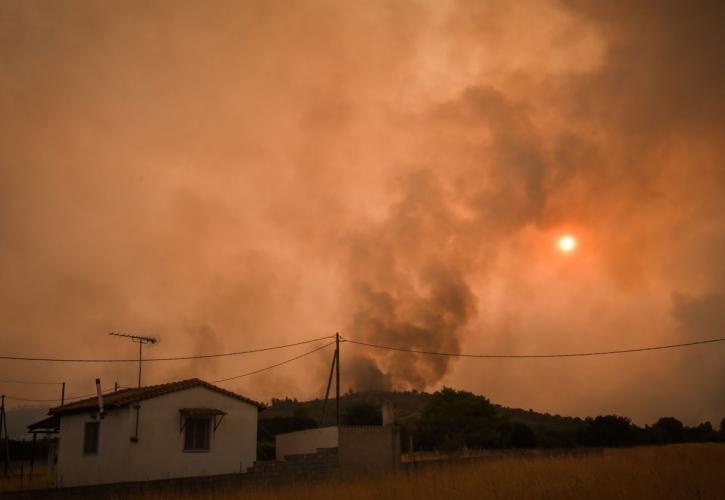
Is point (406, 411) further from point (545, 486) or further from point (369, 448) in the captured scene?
point (545, 486)

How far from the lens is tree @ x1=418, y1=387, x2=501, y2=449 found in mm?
51678

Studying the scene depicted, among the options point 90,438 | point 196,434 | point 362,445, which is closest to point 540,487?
point 362,445

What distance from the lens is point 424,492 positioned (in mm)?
14469

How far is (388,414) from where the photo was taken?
28.4 metres

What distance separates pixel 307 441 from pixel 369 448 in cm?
351

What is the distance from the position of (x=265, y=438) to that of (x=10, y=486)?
2700 centimetres

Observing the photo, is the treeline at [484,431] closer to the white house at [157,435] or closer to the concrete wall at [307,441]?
the concrete wall at [307,441]

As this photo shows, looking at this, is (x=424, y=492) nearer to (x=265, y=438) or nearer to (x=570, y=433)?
(x=265, y=438)

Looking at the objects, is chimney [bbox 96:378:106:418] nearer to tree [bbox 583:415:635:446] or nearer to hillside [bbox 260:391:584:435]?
tree [bbox 583:415:635:446]

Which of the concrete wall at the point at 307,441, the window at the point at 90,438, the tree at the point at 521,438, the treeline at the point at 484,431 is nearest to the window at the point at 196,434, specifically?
the window at the point at 90,438

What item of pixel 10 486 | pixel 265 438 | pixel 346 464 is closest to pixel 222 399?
pixel 346 464

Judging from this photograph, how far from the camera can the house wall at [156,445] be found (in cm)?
2302

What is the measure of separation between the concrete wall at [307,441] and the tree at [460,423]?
2307 cm

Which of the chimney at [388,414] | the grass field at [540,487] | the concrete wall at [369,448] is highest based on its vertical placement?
the chimney at [388,414]
